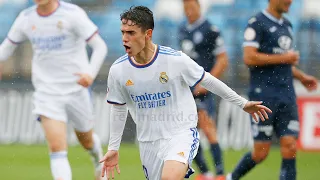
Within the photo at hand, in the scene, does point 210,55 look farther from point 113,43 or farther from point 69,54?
point 113,43

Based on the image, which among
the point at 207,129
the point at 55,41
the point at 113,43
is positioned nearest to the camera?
the point at 55,41

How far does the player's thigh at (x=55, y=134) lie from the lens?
7.75 m

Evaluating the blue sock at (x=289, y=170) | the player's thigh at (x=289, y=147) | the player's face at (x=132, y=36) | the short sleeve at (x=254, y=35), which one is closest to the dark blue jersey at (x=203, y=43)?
the short sleeve at (x=254, y=35)

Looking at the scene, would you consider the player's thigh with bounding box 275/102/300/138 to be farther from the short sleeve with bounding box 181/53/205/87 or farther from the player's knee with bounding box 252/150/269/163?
the short sleeve with bounding box 181/53/205/87

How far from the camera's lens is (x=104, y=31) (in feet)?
54.9

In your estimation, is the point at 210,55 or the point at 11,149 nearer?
the point at 210,55

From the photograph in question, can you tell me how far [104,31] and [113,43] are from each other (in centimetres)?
75

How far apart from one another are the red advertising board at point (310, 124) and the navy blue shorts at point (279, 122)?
491cm

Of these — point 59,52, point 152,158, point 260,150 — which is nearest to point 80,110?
point 59,52

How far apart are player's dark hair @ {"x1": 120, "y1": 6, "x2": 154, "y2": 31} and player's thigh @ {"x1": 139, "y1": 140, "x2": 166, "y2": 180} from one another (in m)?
0.95

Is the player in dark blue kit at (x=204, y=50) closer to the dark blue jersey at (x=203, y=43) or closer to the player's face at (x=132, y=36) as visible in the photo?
the dark blue jersey at (x=203, y=43)

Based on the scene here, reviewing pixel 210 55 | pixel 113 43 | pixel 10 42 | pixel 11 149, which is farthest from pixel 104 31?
pixel 10 42

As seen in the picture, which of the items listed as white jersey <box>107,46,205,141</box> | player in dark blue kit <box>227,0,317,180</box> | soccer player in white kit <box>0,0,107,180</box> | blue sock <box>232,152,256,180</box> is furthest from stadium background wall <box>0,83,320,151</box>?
white jersey <box>107,46,205,141</box>

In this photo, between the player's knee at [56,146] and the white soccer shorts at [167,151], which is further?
the player's knee at [56,146]
